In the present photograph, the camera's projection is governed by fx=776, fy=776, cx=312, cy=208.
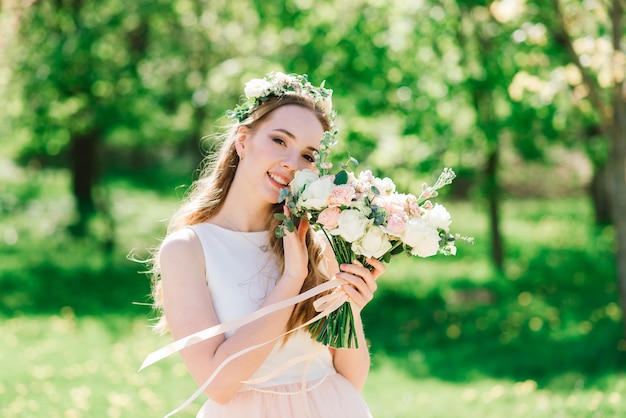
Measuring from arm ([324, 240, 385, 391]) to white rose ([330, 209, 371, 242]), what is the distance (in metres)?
0.13

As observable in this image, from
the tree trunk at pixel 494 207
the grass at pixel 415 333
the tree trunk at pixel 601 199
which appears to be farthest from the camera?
the tree trunk at pixel 601 199

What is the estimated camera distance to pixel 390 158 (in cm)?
961

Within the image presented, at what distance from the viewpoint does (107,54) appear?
477 inches

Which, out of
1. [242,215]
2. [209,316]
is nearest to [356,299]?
[209,316]

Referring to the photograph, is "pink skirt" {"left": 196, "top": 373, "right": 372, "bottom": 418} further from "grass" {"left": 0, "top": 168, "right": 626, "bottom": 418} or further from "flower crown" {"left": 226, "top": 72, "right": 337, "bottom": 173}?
"grass" {"left": 0, "top": 168, "right": 626, "bottom": 418}

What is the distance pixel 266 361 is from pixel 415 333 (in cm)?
628

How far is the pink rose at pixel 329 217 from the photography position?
2.50 meters

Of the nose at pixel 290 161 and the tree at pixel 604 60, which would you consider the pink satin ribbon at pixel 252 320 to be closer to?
the nose at pixel 290 161

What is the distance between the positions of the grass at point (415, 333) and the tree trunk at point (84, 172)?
14.9 inches

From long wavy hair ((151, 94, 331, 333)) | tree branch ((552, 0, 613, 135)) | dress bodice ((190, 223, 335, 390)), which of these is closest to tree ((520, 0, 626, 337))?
tree branch ((552, 0, 613, 135))

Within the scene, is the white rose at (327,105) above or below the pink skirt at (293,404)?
above

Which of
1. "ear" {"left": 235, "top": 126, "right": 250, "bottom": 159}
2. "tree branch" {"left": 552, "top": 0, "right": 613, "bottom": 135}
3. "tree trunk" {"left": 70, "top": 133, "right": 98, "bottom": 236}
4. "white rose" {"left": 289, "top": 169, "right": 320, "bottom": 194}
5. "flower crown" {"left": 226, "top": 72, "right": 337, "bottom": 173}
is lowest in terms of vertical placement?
"white rose" {"left": 289, "top": 169, "right": 320, "bottom": 194}

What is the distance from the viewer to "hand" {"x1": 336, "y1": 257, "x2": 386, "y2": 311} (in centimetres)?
254

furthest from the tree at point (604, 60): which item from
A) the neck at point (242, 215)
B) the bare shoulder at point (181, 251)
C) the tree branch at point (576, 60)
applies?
the bare shoulder at point (181, 251)
